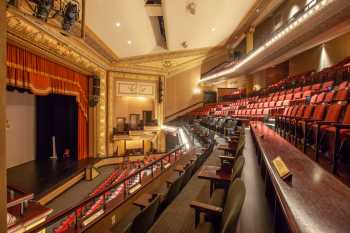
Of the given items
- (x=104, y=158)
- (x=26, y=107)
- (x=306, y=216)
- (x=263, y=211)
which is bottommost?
(x=104, y=158)

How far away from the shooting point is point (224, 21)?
4.36 m

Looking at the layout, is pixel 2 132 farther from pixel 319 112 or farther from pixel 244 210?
pixel 319 112

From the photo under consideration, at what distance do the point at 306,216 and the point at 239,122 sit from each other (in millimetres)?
2594

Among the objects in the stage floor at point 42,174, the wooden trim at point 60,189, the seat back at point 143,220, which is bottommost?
the wooden trim at point 60,189

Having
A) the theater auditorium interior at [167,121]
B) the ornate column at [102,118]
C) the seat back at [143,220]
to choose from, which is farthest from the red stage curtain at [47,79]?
the seat back at [143,220]

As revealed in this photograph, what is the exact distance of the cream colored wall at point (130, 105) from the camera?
5.31 metres

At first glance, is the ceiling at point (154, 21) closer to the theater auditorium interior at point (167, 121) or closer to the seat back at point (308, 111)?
the theater auditorium interior at point (167, 121)

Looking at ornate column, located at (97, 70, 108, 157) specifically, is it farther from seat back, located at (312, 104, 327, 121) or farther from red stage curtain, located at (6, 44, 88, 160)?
seat back, located at (312, 104, 327, 121)

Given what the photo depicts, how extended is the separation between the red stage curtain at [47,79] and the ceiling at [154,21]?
0.91 metres

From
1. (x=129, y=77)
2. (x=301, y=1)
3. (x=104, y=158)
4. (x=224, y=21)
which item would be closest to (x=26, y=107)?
(x=104, y=158)

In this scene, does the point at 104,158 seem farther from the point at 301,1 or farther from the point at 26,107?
the point at 301,1

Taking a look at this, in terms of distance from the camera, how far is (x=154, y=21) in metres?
3.92

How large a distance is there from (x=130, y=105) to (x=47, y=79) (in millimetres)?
2684

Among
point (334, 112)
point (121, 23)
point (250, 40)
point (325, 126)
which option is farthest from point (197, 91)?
point (325, 126)
